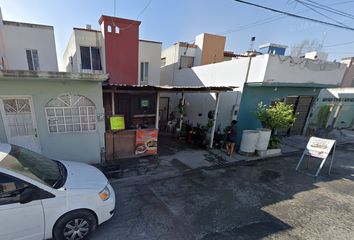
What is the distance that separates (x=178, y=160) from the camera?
6531mm

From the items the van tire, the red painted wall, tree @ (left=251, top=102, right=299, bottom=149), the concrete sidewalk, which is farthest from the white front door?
tree @ (left=251, top=102, right=299, bottom=149)

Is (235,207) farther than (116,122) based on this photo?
No

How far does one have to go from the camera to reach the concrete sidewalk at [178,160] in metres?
5.23

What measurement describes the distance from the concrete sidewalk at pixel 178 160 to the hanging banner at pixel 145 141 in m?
0.31

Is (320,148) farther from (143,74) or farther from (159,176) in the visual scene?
(143,74)

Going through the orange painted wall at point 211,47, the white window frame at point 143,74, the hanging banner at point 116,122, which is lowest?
the hanging banner at point 116,122

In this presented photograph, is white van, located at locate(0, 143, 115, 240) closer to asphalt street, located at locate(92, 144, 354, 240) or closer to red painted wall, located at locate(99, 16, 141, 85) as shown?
asphalt street, located at locate(92, 144, 354, 240)

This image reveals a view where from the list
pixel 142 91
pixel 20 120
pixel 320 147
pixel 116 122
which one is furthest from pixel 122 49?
pixel 320 147

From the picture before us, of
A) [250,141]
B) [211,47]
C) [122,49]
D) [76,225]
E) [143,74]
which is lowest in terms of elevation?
[76,225]

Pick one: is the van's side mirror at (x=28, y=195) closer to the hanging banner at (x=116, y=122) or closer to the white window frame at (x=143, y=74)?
the hanging banner at (x=116, y=122)

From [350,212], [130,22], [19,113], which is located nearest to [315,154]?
[350,212]

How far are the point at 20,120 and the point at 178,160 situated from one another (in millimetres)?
5504

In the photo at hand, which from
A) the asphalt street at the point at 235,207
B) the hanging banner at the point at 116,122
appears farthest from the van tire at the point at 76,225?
the hanging banner at the point at 116,122

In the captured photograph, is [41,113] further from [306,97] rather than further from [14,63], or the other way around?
[306,97]
